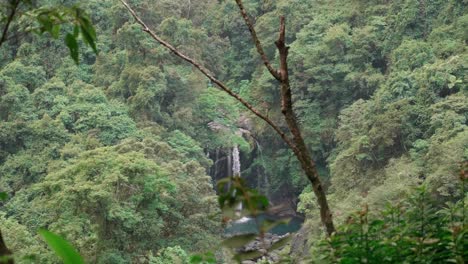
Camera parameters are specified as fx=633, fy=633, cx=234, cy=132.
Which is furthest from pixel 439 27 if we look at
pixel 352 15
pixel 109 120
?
pixel 109 120

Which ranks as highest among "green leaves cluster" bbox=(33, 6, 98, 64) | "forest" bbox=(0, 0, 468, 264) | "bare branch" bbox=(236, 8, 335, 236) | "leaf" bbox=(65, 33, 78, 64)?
"forest" bbox=(0, 0, 468, 264)

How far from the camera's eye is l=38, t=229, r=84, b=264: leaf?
0.98 m

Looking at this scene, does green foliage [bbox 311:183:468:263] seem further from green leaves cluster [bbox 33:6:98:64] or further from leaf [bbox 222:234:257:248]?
green leaves cluster [bbox 33:6:98:64]

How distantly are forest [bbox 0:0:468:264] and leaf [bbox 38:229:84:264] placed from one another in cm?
29

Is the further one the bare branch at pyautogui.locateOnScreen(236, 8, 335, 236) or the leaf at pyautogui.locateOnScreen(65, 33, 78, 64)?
the bare branch at pyautogui.locateOnScreen(236, 8, 335, 236)

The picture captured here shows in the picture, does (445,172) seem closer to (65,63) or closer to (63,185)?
(63,185)

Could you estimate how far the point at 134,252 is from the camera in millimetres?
10617

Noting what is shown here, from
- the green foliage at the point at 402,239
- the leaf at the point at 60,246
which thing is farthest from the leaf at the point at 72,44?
the green foliage at the point at 402,239

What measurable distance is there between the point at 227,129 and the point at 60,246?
18324mm

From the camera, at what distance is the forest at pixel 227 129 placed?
510 centimetres

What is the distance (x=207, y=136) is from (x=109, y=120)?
3899 millimetres

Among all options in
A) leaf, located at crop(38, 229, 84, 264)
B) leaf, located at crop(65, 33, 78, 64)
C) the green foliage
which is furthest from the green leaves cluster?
the green foliage

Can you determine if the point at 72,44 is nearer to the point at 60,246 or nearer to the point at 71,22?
the point at 71,22

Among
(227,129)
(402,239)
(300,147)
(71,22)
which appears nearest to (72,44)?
(71,22)
